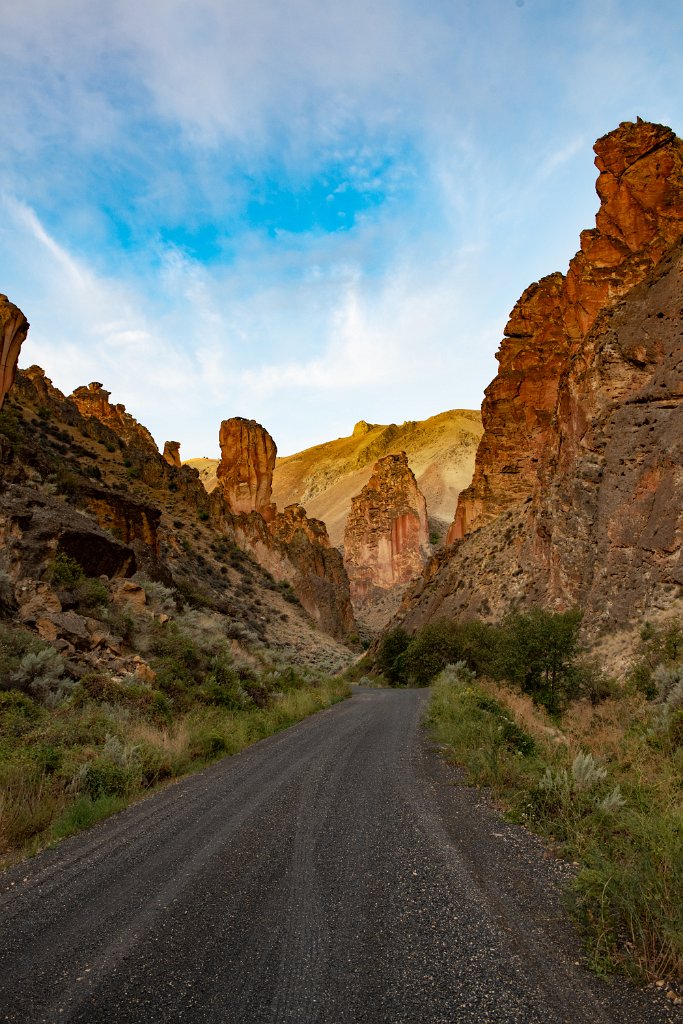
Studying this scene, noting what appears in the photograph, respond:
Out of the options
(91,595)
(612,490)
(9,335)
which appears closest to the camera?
(91,595)

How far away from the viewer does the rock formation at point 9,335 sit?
23797mm

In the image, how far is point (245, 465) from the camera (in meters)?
81.8

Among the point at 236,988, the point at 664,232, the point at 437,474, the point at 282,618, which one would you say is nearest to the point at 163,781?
the point at 236,988

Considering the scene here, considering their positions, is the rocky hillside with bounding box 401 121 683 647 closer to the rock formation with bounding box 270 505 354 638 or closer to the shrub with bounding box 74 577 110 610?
the rock formation with bounding box 270 505 354 638

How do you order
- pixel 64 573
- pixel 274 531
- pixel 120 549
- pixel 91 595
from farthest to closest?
pixel 274 531 < pixel 120 549 < pixel 91 595 < pixel 64 573

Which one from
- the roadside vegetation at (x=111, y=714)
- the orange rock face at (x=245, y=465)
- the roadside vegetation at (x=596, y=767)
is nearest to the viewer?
the roadside vegetation at (x=596, y=767)

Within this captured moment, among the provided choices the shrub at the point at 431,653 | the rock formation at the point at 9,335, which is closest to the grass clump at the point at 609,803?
the shrub at the point at 431,653

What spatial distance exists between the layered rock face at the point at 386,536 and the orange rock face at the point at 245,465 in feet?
87.6

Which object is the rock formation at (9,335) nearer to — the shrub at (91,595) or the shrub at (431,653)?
the shrub at (91,595)

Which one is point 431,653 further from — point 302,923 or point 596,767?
point 302,923

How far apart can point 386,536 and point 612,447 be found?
242ft

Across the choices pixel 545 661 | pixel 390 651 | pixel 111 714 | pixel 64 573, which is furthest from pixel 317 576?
pixel 111 714

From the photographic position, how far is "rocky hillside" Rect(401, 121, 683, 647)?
25016mm

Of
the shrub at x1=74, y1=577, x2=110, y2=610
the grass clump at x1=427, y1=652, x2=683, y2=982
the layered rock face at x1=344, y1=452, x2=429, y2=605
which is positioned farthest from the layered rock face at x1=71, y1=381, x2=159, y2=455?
the grass clump at x1=427, y1=652, x2=683, y2=982
